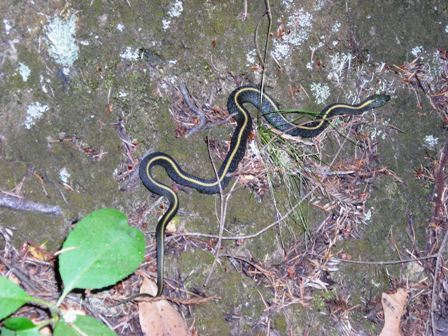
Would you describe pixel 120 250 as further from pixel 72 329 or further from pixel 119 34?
pixel 119 34

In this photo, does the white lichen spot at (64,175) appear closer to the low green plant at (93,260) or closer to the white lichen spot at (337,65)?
the low green plant at (93,260)

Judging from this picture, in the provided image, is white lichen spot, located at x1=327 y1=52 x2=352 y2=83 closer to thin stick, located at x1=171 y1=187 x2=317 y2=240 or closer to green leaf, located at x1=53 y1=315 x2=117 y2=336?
thin stick, located at x1=171 y1=187 x2=317 y2=240

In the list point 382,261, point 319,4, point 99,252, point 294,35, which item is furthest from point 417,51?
point 99,252

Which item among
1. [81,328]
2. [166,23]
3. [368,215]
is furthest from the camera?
[368,215]

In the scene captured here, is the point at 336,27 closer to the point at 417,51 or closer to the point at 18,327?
the point at 417,51

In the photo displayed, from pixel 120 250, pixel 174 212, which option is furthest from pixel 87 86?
pixel 120 250

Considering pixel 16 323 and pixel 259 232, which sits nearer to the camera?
pixel 16 323
